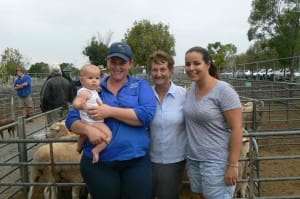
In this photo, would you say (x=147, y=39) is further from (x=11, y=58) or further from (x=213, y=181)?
(x=213, y=181)

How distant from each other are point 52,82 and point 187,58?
5.72m

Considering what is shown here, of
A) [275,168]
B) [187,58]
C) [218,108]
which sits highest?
[187,58]

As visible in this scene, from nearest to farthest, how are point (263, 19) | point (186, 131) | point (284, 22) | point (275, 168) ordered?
point (186, 131), point (275, 168), point (284, 22), point (263, 19)

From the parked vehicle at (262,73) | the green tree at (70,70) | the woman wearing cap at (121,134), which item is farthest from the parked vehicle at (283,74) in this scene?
the woman wearing cap at (121,134)

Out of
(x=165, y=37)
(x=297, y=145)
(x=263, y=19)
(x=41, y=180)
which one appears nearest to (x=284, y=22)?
(x=263, y=19)

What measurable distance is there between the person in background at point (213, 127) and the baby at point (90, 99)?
64 centimetres

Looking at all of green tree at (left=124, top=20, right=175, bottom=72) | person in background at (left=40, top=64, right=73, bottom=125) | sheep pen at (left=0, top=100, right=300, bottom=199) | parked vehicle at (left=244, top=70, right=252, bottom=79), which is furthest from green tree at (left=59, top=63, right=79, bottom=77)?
parked vehicle at (left=244, top=70, right=252, bottom=79)

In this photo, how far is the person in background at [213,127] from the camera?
2949mm

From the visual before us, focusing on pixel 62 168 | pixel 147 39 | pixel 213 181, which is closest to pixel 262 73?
pixel 147 39

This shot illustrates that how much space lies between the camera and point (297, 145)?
9.30m

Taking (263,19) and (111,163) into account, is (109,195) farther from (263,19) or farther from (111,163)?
(263,19)

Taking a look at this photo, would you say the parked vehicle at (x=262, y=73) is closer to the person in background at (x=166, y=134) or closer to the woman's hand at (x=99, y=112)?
the person in background at (x=166, y=134)

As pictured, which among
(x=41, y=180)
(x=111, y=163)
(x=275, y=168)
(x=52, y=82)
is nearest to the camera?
(x=111, y=163)

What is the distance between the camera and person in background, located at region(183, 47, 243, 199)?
2.95 metres
